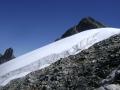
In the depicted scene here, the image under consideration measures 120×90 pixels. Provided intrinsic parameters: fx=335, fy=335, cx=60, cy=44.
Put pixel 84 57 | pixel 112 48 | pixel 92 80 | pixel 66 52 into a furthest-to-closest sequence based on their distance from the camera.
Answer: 1. pixel 66 52
2. pixel 84 57
3. pixel 112 48
4. pixel 92 80

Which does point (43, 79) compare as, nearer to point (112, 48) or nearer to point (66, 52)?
point (112, 48)

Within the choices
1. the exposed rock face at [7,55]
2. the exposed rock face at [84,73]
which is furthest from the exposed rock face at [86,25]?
the exposed rock face at [84,73]

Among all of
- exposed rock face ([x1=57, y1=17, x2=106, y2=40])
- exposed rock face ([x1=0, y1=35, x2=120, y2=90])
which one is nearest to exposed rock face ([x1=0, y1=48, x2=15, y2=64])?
exposed rock face ([x1=57, y1=17, x2=106, y2=40])

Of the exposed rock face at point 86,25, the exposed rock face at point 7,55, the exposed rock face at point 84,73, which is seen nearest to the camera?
the exposed rock face at point 84,73

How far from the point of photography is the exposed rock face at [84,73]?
2227cm

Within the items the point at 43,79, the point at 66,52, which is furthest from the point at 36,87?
the point at 66,52

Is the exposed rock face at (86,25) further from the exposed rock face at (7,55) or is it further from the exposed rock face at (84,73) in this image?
the exposed rock face at (84,73)

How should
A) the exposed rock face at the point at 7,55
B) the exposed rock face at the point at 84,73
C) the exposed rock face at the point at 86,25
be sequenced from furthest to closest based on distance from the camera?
1. the exposed rock face at the point at 7,55
2. the exposed rock face at the point at 86,25
3. the exposed rock face at the point at 84,73

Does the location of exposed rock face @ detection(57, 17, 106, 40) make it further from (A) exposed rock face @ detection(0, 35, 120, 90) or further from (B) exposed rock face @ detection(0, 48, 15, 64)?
(A) exposed rock face @ detection(0, 35, 120, 90)

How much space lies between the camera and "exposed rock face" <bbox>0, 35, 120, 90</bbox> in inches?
877

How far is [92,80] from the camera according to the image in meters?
22.8

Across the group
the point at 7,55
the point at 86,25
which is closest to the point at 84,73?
the point at 86,25

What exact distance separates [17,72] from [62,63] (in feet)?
31.2

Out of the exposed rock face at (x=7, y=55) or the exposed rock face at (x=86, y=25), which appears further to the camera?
the exposed rock face at (x=7, y=55)
